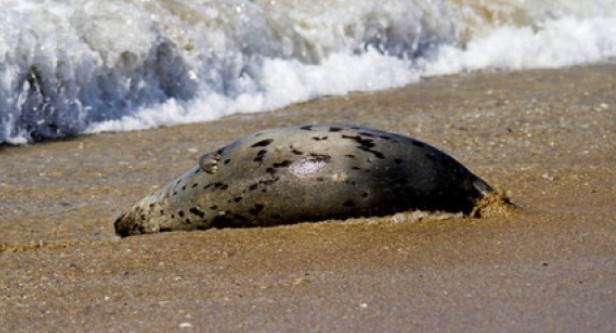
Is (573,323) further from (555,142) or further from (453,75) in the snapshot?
(453,75)

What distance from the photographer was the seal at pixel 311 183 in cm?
535

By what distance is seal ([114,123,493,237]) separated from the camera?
17.6ft

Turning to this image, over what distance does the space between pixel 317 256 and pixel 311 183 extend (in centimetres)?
53

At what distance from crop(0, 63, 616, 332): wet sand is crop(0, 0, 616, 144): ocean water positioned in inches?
30.7

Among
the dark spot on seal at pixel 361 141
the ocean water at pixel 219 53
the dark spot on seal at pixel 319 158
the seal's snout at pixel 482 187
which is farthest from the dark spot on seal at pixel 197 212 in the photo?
the ocean water at pixel 219 53

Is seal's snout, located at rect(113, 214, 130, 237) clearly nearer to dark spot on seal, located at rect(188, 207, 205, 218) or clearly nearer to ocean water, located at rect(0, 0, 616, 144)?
dark spot on seal, located at rect(188, 207, 205, 218)

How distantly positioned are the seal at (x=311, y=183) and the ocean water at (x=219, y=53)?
2873mm

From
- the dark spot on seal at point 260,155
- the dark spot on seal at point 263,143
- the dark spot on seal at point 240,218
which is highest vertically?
the dark spot on seal at point 263,143

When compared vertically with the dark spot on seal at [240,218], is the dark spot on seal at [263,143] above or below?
above

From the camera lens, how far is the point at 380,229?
5250 millimetres

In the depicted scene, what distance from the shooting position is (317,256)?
4.88m

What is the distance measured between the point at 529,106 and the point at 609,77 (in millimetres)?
2205

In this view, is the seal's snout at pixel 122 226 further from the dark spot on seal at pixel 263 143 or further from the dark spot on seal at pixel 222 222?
the dark spot on seal at pixel 263 143

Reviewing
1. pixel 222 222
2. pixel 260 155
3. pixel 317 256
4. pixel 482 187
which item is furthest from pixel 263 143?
pixel 482 187
